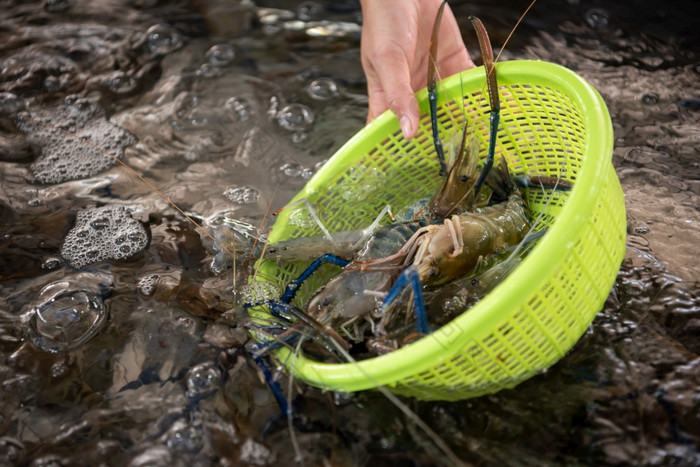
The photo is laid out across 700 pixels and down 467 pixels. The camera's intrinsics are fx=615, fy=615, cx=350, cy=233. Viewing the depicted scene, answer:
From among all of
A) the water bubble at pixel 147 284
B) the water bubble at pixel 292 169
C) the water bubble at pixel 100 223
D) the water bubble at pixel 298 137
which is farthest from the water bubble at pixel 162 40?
the water bubble at pixel 147 284

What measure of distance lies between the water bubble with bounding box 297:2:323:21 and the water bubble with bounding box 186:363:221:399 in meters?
2.38

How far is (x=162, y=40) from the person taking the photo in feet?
11.3

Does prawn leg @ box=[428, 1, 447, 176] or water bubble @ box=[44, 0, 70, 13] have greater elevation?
prawn leg @ box=[428, 1, 447, 176]

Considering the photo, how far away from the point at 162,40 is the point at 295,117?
105cm

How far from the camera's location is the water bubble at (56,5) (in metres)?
3.69

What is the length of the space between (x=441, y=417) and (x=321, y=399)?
34 centimetres

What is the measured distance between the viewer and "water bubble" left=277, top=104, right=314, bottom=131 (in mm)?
2947

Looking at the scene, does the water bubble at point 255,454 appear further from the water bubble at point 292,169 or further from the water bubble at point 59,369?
the water bubble at point 292,169

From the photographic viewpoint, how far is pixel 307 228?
2.11m

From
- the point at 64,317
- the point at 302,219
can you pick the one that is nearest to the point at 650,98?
the point at 302,219

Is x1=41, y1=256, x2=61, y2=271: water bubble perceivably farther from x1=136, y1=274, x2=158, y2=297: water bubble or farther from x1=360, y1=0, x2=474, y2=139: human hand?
x1=360, y1=0, x2=474, y2=139: human hand

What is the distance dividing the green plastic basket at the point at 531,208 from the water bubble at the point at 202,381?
0.27 m

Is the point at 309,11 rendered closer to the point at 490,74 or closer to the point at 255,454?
the point at 490,74

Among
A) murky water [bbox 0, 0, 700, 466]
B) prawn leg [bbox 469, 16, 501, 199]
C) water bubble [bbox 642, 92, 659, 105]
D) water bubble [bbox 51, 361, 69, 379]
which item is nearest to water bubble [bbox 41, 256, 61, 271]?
murky water [bbox 0, 0, 700, 466]
